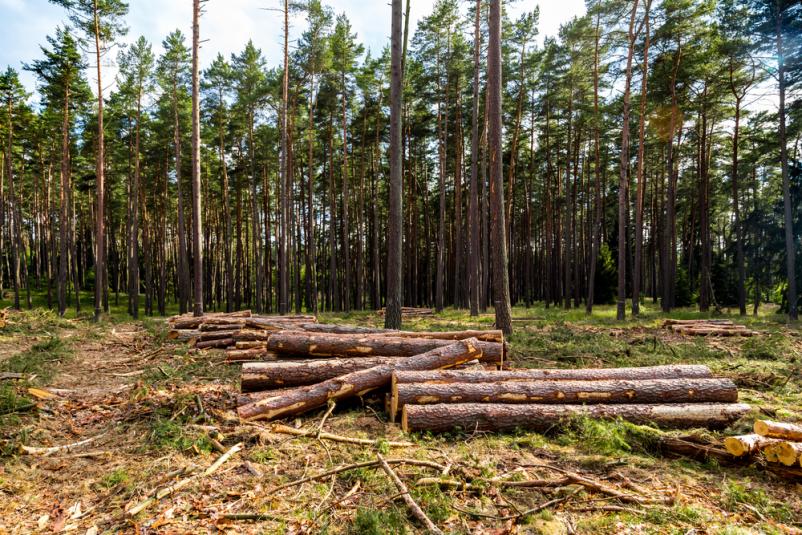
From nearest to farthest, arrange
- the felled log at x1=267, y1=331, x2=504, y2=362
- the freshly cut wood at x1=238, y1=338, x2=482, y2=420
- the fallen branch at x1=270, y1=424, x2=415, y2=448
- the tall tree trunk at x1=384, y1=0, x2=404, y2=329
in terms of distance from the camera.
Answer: the fallen branch at x1=270, y1=424, x2=415, y2=448
the freshly cut wood at x1=238, y1=338, x2=482, y2=420
the felled log at x1=267, y1=331, x2=504, y2=362
the tall tree trunk at x1=384, y1=0, x2=404, y2=329

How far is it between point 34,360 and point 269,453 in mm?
7821

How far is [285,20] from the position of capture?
64.3 feet

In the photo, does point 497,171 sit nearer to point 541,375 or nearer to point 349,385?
point 541,375

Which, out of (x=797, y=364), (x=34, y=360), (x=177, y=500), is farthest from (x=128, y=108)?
(x=797, y=364)

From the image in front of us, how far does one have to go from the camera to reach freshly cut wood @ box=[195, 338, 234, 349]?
11539 mm

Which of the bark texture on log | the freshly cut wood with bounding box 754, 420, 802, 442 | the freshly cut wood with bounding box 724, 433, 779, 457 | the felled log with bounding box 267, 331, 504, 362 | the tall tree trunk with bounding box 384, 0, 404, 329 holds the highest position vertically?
the tall tree trunk with bounding box 384, 0, 404, 329

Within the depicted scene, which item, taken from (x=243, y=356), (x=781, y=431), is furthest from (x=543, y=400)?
(x=243, y=356)

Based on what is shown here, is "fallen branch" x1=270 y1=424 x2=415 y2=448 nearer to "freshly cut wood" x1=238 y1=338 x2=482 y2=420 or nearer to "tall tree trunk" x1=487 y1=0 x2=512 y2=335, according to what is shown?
"freshly cut wood" x1=238 y1=338 x2=482 y2=420

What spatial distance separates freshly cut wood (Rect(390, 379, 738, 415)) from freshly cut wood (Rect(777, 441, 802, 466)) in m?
1.66

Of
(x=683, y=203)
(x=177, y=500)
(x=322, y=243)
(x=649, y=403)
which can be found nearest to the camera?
(x=177, y=500)

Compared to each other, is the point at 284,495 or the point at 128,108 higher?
the point at 128,108

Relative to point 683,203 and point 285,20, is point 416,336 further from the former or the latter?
point 683,203

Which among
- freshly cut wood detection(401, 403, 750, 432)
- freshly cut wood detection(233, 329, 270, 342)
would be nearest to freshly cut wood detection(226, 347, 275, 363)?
freshly cut wood detection(233, 329, 270, 342)

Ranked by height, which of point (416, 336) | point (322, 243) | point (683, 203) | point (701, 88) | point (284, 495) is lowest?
point (284, 495)
